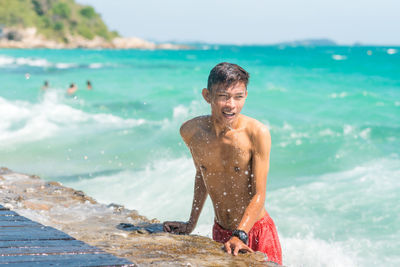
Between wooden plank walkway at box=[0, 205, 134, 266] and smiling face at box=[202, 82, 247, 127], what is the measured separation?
3.43 feet

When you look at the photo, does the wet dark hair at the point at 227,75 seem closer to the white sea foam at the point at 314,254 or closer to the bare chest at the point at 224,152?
the bare chest at the point at 224,152

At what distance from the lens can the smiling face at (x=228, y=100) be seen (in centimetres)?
280

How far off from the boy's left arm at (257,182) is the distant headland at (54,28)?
93.1m

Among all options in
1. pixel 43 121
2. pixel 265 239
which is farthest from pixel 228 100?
pixel 43 121

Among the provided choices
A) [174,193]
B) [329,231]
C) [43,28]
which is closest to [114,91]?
[174,193]

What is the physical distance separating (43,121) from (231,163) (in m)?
12.0

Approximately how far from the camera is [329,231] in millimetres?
6938

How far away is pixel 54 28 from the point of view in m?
112

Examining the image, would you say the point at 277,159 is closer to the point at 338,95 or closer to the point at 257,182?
the point at 257,182

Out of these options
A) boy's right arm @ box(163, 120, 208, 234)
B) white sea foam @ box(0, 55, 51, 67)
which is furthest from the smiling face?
white sea foam @ box(0, 55, 51, 67)

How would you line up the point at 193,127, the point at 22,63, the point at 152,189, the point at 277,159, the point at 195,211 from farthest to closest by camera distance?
the point at 22,63, the point at 277,159, the point at 152,189, the point at 195,211, the point at 193,127

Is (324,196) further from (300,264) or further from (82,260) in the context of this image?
(82,260)

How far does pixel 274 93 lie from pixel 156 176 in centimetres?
1559

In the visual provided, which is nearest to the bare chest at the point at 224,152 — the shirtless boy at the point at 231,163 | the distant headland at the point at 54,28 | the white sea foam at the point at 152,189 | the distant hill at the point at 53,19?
the shirtless boy at the point at 231,163
